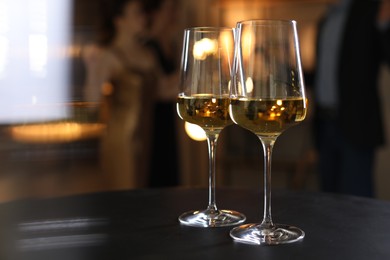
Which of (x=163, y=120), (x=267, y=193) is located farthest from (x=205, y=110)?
(x=163, y=120)

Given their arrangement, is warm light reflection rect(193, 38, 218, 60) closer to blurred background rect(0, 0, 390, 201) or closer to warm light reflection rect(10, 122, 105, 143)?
blurred background rect(0, 0, 390, 201)

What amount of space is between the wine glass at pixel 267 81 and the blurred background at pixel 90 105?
7.03 ft

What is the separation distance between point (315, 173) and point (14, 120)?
1.56 m

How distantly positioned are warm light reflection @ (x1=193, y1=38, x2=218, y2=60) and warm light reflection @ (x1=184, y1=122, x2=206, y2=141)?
2309 mm

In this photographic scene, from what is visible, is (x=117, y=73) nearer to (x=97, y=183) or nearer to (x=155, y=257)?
(x=97, y=183)

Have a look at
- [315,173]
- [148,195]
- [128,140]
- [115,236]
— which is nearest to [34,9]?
[128,140]

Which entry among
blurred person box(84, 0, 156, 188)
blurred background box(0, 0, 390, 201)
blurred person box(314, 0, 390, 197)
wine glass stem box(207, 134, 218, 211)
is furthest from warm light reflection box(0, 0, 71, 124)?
wine glass stem box(207, 134, 218, 211)

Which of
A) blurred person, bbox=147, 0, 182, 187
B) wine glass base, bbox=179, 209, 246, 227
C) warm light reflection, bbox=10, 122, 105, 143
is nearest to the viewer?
wine glass base, bbox=179, 209, 246, 227

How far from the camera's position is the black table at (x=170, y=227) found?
62cm

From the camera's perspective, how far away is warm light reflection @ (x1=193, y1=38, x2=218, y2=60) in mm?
779

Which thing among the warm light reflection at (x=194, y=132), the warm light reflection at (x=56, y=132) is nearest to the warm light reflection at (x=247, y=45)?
the warm light reflection at (x=56, y=132)

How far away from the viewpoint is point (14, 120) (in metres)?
2.79

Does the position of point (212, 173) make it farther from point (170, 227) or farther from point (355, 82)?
point (355, 82)

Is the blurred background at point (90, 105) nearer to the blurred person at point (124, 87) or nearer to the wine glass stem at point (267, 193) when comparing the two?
the blurred person at point (124, 87)
